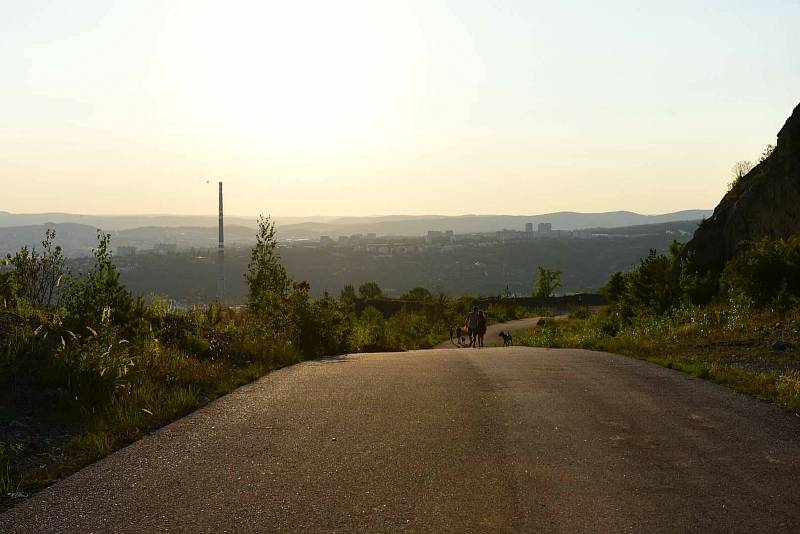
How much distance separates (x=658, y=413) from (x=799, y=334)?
10315mm

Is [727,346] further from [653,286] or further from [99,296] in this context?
[653,286]

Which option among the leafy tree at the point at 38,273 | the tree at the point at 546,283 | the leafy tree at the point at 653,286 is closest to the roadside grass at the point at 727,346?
the leafy tree at the point at 653,286

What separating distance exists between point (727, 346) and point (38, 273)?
1566cm

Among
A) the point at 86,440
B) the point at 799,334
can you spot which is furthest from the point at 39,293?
the point at 799,334

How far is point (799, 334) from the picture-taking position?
18.1 meters

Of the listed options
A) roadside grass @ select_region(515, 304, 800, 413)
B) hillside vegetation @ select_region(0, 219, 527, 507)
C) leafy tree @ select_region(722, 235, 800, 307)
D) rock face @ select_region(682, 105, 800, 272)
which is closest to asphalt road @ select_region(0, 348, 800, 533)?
hillside vegetation @ select_region(0, 219, 527, 507)

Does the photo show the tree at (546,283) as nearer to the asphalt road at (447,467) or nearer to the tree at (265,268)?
the tree at (265,268)

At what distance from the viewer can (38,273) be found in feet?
51.6

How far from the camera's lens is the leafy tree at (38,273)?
48.9 feet

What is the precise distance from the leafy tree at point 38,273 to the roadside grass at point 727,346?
40.3ft

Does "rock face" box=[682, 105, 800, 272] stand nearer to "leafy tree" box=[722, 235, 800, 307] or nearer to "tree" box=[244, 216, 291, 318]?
"leafy tree" box=[722, 235, 800, 307]

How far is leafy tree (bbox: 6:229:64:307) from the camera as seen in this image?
48.9 ft

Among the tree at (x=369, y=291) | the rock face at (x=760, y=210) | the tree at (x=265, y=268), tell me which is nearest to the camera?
the tree at (x=265, y=268)

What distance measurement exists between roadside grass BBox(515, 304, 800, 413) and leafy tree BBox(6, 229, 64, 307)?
12.3 metres
